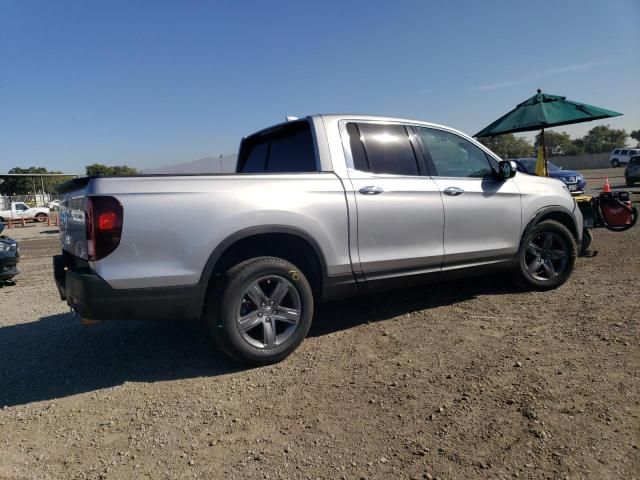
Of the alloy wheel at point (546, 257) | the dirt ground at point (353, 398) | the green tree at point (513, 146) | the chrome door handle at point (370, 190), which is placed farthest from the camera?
the green tree at point (513, 146)

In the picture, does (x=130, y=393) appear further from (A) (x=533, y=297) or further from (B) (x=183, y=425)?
(A) (x=533, y=297)

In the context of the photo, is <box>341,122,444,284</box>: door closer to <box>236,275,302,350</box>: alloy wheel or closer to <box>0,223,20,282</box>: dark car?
<box>236,275,302,350</box>: alloy wheel

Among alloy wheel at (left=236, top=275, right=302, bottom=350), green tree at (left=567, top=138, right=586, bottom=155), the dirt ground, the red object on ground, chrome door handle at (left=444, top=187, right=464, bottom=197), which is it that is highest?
green tree at (left=567, top=138, right=586, bottom=155)

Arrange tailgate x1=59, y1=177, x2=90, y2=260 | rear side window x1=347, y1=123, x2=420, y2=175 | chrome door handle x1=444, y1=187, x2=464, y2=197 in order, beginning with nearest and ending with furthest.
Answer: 1. tailgate x1=59, y1=177, x2=90, y2=260
2. rear side window x1=347, y1=123, x2=420, y2=175
3. chrome door handle x1=444, y1=187, x2=464, y2=197

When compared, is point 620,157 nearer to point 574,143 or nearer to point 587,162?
point 587,162

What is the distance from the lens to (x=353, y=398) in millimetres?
2961

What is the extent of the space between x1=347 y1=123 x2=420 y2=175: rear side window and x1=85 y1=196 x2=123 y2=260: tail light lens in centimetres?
193

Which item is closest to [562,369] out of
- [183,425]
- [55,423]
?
[183,425]

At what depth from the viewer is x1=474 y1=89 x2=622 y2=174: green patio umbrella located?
8.73 m

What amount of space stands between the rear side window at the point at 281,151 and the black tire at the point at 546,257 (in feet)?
8.48

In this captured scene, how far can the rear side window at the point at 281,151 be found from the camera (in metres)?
4.09

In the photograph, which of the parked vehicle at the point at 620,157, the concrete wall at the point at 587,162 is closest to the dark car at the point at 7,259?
the parked vehicle at the point at 620,157

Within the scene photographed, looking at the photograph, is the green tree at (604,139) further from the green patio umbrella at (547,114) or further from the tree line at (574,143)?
the green patio umbrella at (547,114)

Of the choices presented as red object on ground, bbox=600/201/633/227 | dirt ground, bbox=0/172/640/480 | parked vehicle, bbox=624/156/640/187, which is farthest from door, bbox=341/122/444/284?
parked vehicle, bbox=624/156/640/187
